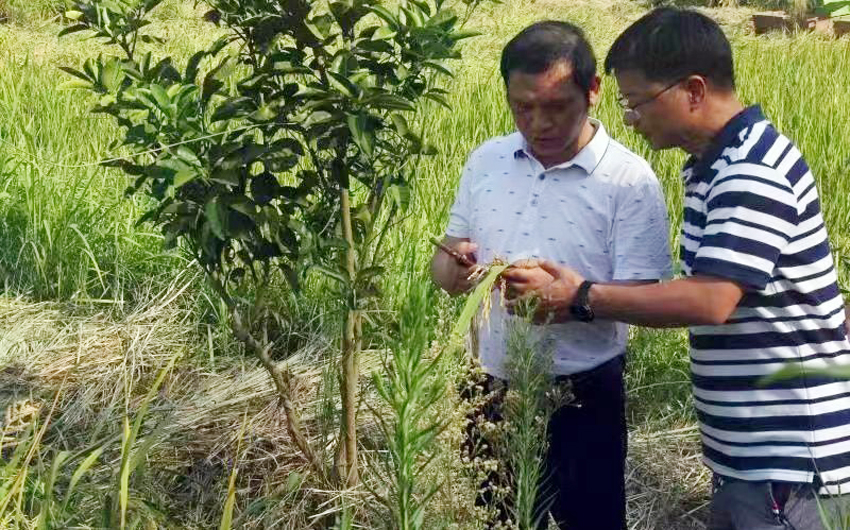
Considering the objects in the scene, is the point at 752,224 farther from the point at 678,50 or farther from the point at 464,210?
the point at 464,210

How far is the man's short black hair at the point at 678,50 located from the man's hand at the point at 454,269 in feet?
1.31

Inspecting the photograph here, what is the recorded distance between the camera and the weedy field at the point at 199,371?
1833 mm

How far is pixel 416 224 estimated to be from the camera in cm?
347

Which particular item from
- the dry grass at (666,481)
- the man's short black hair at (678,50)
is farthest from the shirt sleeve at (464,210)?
the dry grass at (666,481)

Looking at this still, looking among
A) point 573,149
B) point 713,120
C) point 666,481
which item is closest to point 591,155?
point 573,149

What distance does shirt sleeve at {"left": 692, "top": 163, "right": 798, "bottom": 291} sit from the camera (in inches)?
60.4

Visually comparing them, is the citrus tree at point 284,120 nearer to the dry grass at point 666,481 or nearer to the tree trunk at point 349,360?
→ the tree trunk at point 349,360

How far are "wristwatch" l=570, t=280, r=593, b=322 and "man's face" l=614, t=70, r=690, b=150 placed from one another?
23cm

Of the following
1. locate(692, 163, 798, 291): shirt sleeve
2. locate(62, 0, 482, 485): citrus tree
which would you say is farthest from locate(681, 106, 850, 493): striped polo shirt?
locate(62, 0, 482, 485): citrus tree

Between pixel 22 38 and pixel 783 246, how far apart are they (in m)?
8.50

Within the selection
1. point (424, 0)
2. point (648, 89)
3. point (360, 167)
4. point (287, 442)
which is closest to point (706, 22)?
point (648, 89)

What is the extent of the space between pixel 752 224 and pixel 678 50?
0.27 metres

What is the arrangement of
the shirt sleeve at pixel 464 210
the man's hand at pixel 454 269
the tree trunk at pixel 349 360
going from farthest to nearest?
the tree trunk at pixel 349 360 → the shirt sleeve at pixel 464 210 → the man's hand at pixel 454 269

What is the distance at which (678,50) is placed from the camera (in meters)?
1.62
